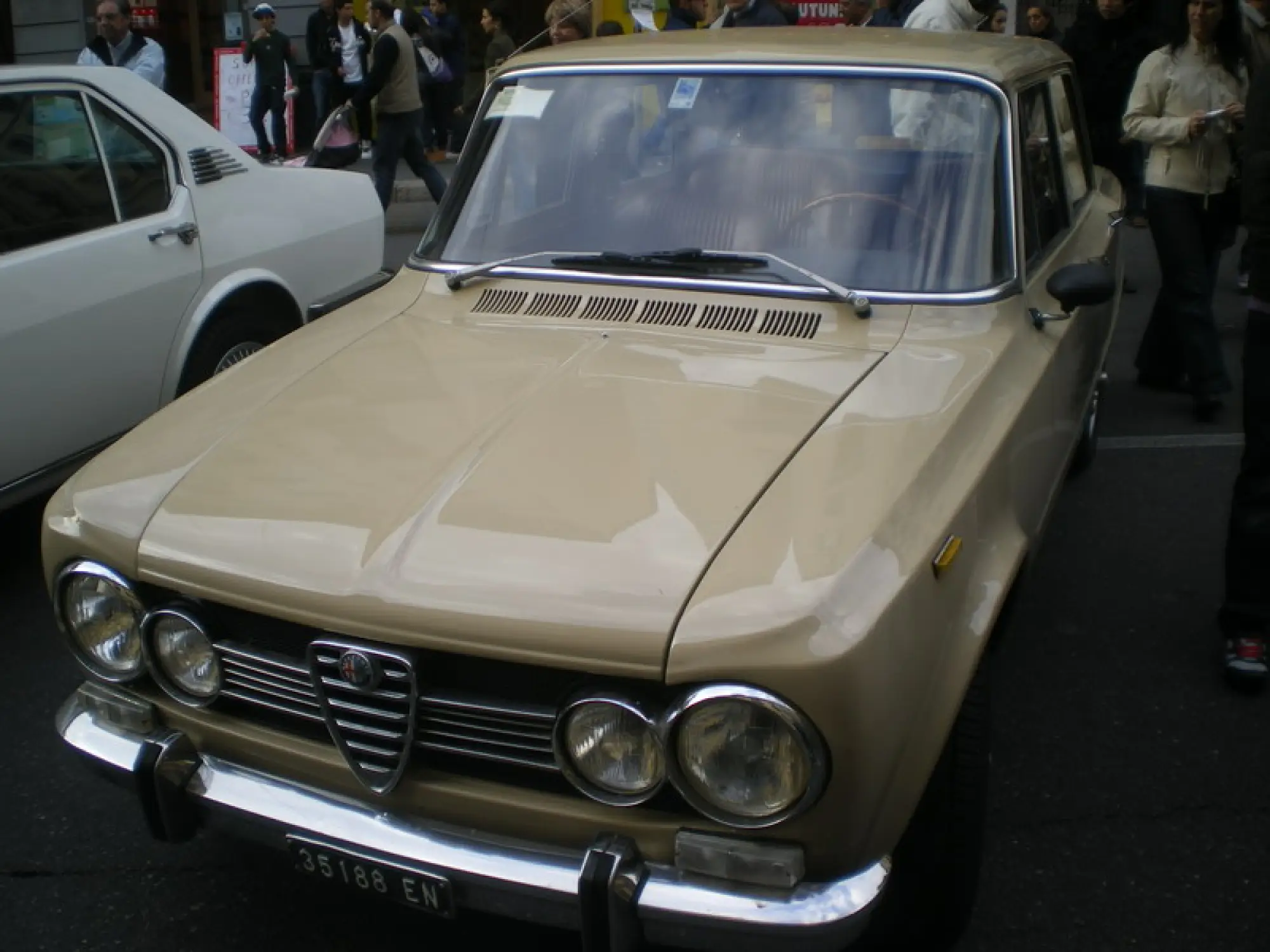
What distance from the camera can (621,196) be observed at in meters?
3.60

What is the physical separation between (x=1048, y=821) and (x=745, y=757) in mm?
1448

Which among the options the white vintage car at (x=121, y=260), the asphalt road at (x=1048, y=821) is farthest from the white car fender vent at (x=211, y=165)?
the asphalt road at (x=1048, y=821)

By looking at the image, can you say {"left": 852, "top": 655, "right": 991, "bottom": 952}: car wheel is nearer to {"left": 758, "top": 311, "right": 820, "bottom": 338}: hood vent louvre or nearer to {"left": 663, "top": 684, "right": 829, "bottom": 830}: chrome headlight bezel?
{"left": 663, "top": 684, "right": 829, "bottom": 830}: chrome headlight bezel

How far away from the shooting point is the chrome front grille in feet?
7.64

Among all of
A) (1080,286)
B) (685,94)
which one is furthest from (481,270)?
(1080,286)

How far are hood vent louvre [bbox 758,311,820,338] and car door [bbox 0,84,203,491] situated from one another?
8.51 feet

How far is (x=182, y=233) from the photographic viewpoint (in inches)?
201

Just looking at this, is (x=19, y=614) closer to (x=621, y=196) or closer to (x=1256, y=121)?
(x=621, y=196)

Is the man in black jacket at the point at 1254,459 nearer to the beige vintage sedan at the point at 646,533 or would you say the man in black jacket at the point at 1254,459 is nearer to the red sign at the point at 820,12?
the beige vintage sedan at the point at 646,533

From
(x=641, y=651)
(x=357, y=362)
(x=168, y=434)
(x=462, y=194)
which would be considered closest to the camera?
(x=641, y=651)

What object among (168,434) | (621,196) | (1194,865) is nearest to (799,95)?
(621,196)

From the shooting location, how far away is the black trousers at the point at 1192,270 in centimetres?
597

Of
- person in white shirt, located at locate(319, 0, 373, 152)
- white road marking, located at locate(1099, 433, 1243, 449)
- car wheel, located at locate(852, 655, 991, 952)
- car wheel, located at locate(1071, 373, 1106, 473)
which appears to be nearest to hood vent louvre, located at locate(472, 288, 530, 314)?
car wheel, located at locate(852, 655, 991, 952)

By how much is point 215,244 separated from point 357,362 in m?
2.30
